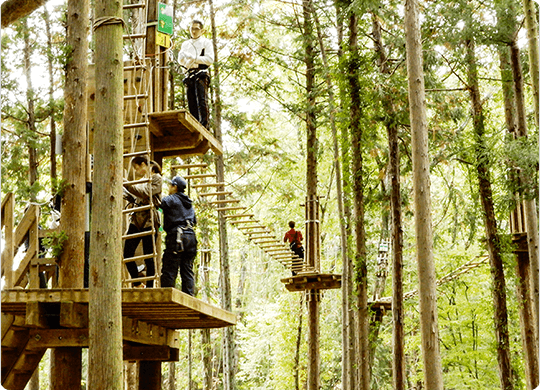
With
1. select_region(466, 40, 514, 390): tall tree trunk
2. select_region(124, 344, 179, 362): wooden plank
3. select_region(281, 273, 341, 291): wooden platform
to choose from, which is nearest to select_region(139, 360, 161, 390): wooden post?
select_region(124, 344, 179, 362): wooden plank

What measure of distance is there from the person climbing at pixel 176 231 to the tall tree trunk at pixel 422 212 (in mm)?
2507

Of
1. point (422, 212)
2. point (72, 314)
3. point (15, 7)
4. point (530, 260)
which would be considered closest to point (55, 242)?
point (72, 314)

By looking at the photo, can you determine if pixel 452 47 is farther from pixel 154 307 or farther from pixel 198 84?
pixel 154 307

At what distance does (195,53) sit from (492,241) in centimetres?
587

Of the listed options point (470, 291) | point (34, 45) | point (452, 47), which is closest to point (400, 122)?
point (452, 47)

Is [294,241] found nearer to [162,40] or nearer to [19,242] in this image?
[162,40]

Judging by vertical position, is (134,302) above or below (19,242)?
below

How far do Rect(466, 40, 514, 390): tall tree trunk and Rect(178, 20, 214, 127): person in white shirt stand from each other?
4424 millimetres

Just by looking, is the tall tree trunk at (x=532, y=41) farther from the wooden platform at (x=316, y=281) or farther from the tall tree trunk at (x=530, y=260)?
the wooden platform at (x=316, y=281)

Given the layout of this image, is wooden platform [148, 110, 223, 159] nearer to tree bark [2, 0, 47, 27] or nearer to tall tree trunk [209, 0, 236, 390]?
tree bark [2, 0, 47, 27]

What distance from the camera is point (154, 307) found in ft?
22.0

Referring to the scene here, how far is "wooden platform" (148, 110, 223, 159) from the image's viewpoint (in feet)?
27.4

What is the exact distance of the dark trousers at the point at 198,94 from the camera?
9.13 m

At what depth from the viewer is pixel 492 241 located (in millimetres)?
11586
